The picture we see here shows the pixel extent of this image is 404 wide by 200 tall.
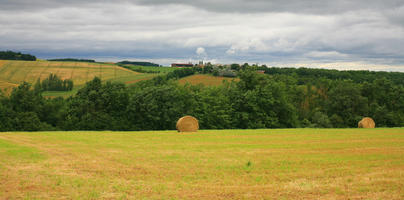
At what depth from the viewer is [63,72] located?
9638 centimetres

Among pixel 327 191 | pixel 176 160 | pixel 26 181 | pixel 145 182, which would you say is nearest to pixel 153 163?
pixel 176 160

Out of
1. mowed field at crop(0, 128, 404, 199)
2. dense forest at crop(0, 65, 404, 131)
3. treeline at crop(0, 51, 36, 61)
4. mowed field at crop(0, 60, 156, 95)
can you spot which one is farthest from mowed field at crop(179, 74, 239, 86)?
→ mowed field at crop(0, 128, 404, 199)

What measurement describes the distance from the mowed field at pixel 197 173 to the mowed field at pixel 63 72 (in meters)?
69.3

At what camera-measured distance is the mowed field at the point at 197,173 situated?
428 inches

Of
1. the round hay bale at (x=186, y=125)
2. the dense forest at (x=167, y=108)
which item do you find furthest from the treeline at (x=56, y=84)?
the round hay bale at (x=186, y=125)

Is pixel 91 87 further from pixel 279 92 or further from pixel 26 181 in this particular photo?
pixel 26 181

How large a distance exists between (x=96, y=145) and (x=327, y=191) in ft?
50.5

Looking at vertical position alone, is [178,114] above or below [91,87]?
below

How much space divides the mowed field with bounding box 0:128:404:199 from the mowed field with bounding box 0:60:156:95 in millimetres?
69327

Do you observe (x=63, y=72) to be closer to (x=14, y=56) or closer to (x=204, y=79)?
(x=14, y=56)

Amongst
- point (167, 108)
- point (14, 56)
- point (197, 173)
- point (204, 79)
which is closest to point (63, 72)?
point (14, 56)

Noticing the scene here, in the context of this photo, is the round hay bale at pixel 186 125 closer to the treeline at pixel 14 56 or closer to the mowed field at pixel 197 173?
the mowed field at pixel 197 173

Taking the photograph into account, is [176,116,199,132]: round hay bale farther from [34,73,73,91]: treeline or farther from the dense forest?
[34,73,73,91]: treeline

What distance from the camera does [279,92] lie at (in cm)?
5634
